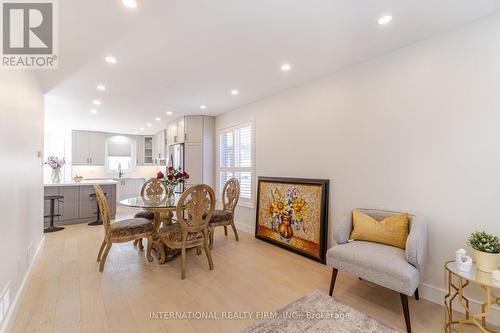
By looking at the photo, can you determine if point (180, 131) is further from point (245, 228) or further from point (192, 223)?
point (192, 223)

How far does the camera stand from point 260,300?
87.7 inches

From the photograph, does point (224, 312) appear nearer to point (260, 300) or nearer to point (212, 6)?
point (260, 300)

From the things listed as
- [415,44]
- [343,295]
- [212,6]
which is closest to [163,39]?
[212,6]

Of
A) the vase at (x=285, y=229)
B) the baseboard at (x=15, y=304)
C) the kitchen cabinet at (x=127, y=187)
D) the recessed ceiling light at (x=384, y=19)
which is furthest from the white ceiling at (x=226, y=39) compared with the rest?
the kitchen cabinet at (x=127, y=187)

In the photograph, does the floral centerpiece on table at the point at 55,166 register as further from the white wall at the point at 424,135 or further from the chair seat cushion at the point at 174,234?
the white wall at the point at 424,135

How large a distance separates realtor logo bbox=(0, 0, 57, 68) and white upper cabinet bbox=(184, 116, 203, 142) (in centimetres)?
310

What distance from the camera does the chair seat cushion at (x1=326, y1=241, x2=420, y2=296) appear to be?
5.89 feet

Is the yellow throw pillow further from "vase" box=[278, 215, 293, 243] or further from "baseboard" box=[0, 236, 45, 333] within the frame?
"baseboard" box=[0, 236, 45, 333]

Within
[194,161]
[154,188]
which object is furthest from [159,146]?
[154,188]

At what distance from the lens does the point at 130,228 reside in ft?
9.43

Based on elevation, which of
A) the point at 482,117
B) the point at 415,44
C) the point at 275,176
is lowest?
the point at 275,176

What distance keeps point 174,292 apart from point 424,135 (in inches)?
122

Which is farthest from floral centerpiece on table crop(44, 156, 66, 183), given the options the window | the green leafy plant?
the green leafy plant

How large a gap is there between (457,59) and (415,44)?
1.42 feet
